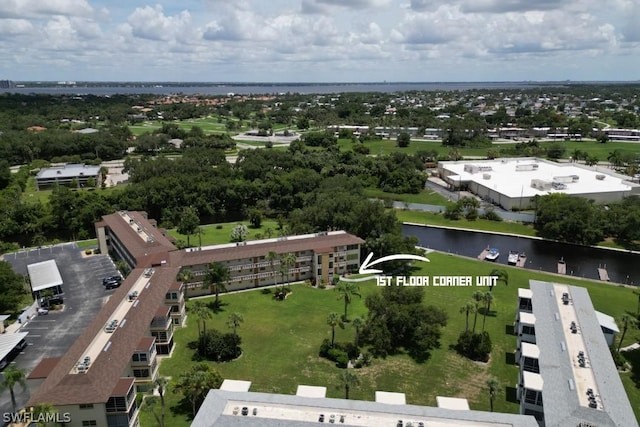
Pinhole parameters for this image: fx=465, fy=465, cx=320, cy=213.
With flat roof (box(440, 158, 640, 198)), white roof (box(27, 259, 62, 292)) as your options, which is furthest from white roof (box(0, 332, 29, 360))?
flat roof (box(440, 158, 640, 198))

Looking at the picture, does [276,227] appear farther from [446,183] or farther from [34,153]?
[34,153]

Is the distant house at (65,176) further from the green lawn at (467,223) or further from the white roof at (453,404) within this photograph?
the white roof at (453,404)

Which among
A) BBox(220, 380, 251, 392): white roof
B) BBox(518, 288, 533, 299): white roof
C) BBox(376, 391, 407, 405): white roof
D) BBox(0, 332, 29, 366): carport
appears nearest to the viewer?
BBox(376, 391, 407, 405): white roof

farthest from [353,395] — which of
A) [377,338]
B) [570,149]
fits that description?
[570,149]

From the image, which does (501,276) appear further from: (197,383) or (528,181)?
(528,181)

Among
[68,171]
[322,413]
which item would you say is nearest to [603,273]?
[322,413]

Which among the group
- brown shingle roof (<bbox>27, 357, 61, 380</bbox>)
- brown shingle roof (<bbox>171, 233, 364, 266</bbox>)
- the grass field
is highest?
brown shingle roof (<bbox>171, 233, 364, 266</bbox>)

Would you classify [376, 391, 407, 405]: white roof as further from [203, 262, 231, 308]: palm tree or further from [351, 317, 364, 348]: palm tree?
[203, 262, 231, 308]: palm tree
